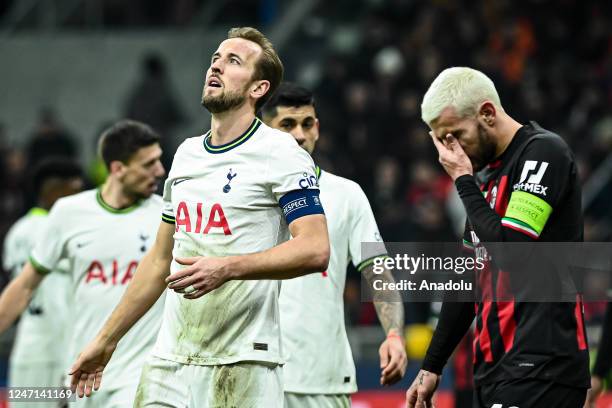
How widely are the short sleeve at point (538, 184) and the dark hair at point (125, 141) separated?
310 centimetres

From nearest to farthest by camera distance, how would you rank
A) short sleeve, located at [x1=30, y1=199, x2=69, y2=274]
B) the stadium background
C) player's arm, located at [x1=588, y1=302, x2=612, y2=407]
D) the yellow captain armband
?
the yellow captain armband, player's arm, located at [x1=588, y1=302, x2=612, y2=407], short sleeve, located at [x1=30, y1=199, x2=69, y2=274], the stadium background

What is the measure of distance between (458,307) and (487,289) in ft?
1.13

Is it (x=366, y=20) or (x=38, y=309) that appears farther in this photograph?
(x=366, y=20)

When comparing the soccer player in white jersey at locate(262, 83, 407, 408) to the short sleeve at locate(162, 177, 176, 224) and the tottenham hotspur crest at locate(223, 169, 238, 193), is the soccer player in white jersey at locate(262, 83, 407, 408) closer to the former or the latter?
the short sleeve at locate(162, 177, 176, 224)

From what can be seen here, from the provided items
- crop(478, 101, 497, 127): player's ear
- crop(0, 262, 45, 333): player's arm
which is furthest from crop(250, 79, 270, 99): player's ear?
crop(0, 262, 45, 333): player's arm

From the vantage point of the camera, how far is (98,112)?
17.9 m

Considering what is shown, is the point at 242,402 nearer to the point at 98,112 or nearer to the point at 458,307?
the point at 458,307

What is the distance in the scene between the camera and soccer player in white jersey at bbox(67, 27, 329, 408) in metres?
5.27

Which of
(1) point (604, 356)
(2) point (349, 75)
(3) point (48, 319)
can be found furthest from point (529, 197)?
(2) point (349, 75)

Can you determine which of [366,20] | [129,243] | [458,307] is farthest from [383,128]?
[458,307]

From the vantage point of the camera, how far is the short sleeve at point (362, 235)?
6719mm

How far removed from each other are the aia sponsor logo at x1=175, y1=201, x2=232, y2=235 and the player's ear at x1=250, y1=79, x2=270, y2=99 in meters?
0.56

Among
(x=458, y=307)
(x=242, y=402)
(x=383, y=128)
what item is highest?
(x=383, y=128)

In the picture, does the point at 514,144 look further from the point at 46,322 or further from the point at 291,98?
the point at 46,322
